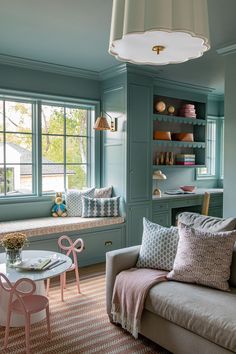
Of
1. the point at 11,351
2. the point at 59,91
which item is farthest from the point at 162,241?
the point at 59,91

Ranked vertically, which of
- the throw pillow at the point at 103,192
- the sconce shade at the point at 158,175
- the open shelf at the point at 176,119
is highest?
the open shelf at the point at 176,119

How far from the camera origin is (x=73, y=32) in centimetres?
329

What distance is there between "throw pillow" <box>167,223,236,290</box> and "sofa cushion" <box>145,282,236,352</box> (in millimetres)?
62

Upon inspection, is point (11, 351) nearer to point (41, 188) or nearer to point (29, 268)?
point (29, 268)

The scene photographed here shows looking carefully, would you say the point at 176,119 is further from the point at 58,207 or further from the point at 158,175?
the point at 58,207

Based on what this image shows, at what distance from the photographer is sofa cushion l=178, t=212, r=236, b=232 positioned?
2572mm

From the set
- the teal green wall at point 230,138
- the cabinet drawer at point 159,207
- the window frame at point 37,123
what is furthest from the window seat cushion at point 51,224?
the teal green wall at point 230,138

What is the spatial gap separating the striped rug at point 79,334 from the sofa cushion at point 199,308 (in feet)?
Answer: 1.23

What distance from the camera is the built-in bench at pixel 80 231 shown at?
3836 millimetres

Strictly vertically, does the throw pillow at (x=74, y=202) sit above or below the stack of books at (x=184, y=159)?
below

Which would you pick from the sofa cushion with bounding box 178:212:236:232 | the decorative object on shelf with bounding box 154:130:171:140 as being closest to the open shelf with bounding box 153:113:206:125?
the decorative object on shelf with bounding box 154:130:171:140

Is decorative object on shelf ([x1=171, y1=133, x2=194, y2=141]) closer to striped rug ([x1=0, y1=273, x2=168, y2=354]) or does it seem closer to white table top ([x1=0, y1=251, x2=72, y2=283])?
striped rug ([x1=0, y1=273, x2=168, y2=354])

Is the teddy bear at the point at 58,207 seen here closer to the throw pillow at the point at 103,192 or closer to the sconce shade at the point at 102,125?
the throw pillow at the point at 103,192

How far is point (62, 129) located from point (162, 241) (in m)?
2.70
